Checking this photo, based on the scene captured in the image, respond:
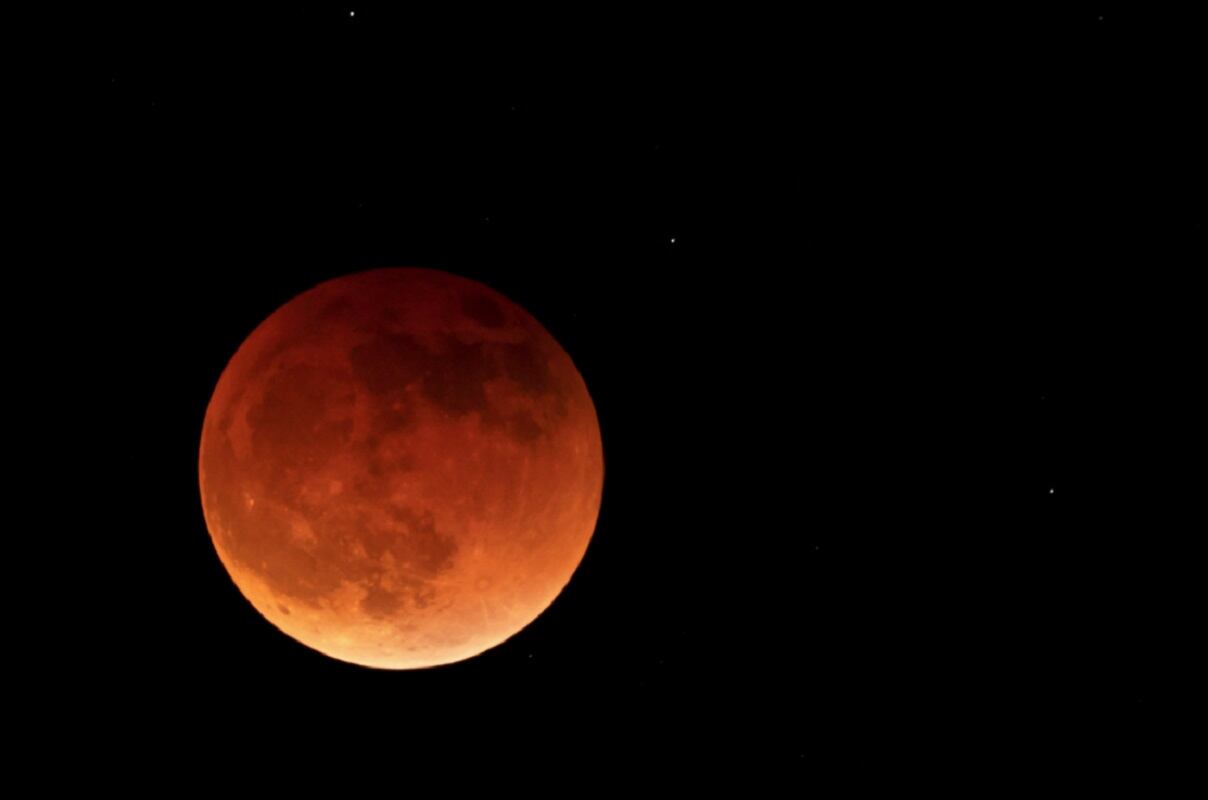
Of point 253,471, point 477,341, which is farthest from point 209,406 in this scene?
point 477,341

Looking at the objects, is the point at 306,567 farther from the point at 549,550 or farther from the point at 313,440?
the point at 549,550

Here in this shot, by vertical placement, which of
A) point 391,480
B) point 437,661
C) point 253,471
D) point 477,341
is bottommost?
point 437,661

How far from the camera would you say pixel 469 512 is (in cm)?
409

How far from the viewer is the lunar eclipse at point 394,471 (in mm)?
4035

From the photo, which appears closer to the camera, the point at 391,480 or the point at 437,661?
the point at 391,480

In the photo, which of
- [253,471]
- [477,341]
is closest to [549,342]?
[477,341]

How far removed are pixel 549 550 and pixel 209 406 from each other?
188 cm

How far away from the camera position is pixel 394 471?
4.01m

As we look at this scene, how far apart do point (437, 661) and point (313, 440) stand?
1.33 meters

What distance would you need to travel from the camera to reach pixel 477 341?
431 cm

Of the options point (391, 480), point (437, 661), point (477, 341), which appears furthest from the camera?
point (437, 661)

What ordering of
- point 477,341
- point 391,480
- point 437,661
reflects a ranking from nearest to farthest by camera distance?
1. point 391,480
2. point 477,341
3. point 437,661

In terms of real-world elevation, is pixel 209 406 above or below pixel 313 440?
above

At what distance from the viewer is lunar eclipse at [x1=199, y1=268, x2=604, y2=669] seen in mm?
4035
